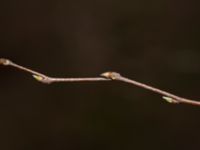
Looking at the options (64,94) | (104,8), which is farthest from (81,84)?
(104,8)

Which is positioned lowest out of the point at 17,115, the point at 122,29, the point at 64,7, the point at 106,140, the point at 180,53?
the point at 106,140

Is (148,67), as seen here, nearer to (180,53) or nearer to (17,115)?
(180,53)

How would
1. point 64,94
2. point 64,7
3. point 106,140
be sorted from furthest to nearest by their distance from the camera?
point 64,7
point 64,94
point 106,140

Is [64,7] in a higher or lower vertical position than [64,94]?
higher

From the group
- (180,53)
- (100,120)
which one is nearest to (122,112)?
(100,120)

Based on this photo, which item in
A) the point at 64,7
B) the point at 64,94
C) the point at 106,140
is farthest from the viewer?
the point at 64,7

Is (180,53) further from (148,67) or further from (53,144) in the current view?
(53,144)

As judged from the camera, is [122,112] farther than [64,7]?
No
